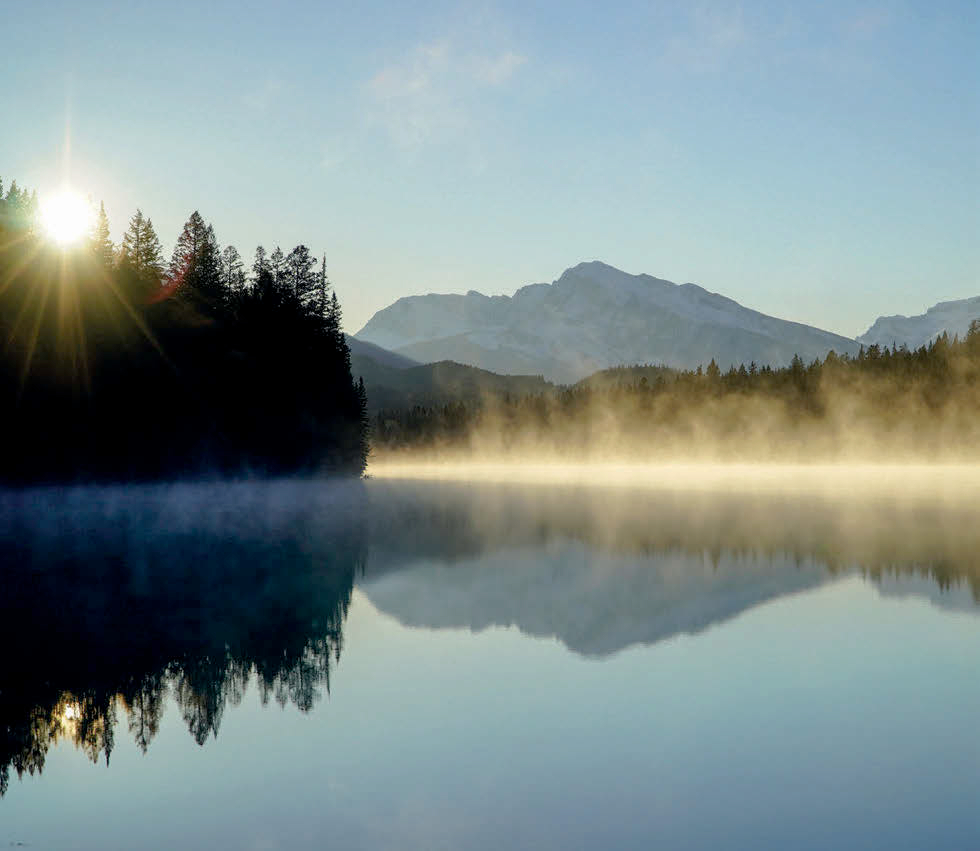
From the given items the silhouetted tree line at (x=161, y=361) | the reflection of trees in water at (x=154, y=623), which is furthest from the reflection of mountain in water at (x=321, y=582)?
the silhouetted tree line at (x=161, y=361)

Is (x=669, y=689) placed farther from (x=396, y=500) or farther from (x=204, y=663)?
(x=396, y=500)

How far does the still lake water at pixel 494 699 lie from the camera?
10.2 meters

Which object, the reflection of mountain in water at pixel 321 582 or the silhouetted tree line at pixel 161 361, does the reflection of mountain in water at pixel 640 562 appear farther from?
the silhouetted tree line at pixel 161 361

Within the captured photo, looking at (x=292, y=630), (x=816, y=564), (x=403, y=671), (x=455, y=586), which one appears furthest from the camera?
(x=816, y=564)

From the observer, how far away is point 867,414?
16725 centimetres

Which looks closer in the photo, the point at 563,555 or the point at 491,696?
the point at 491,696

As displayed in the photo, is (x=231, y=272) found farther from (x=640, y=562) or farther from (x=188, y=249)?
(x=640, y=562)

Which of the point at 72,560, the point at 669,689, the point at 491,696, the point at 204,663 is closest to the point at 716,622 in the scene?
the point at 669,689

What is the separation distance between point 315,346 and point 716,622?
91518 millimetres

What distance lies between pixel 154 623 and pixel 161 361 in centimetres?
6726

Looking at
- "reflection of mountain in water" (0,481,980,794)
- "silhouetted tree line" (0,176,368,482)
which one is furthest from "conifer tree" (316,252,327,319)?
"reflection of mountain in water" (0,481,980,794)

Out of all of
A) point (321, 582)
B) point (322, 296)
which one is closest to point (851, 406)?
point (322, 296)

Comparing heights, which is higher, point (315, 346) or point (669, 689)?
point (315, 346)

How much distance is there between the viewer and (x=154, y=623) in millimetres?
21125
